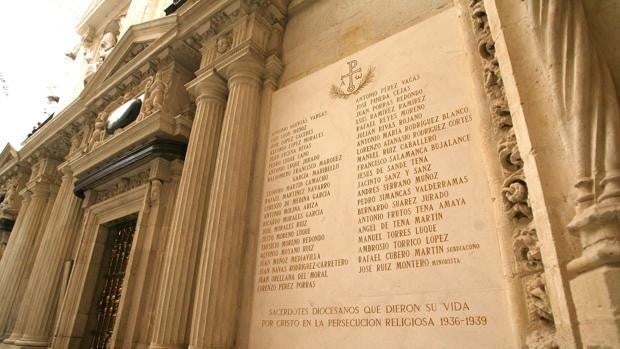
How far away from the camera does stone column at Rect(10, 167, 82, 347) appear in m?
5.76

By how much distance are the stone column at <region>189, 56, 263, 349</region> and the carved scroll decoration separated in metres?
2.48

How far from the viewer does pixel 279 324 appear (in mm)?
3051

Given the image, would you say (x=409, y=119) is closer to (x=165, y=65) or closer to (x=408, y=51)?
(x=408, y=51)

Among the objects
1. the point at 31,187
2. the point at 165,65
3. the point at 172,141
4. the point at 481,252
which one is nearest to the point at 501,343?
the point at 481,252

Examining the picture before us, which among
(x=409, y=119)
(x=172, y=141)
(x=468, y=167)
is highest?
(x=172, y=141)

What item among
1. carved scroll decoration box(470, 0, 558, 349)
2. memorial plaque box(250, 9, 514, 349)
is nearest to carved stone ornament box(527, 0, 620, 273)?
carved scroll decoration box(470, 0, 558, 349)

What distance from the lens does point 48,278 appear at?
610 centimetres

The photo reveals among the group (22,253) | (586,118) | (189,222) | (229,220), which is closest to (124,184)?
(189,222)

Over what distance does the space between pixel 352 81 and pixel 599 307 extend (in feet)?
8.95

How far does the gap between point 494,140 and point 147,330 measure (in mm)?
4084

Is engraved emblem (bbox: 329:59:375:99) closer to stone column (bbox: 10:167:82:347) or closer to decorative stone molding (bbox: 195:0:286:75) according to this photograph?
decorative stone molding (bbox: 195:0:286:75)

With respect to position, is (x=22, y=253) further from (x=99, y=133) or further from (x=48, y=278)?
(x=99, y=133)

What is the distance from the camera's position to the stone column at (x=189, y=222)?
359cm

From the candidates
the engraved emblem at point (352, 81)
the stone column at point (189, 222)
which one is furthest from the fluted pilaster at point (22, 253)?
the engraved emblem at point (352, 81)
